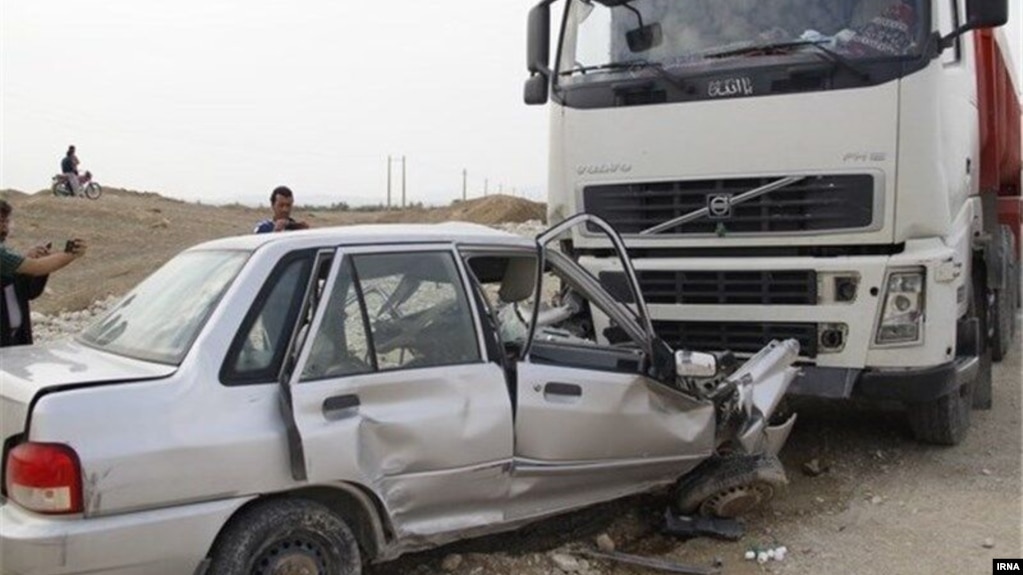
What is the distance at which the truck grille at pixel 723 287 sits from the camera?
19.0 feet

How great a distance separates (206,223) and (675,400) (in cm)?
2452

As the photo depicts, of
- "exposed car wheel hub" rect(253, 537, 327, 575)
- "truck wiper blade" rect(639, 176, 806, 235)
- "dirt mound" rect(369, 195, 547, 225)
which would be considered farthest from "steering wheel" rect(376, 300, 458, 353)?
"dirt mound" rect(369, 195, 547, 225)

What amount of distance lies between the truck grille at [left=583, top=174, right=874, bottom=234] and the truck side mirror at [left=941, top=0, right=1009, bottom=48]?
103 cm

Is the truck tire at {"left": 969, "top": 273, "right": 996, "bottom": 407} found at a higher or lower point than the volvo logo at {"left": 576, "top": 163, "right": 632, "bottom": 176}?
lower

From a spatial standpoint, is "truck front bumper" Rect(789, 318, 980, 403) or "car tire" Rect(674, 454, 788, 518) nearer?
"car tire" Rect(674, 454, 788, 518)

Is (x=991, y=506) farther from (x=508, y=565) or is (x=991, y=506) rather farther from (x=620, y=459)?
(x=508, y=565)

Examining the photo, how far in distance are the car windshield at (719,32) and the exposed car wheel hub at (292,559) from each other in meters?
3.88

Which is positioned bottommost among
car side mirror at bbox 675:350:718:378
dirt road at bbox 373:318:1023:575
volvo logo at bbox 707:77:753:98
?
dirt road at bbox 373:318:1023:575

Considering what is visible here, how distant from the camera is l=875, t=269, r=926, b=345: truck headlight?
5562mm

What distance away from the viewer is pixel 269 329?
3637 mm

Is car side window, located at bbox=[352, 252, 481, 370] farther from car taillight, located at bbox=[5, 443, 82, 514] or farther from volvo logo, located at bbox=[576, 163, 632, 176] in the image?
volvo logo, located at bbox=[576, 163, 632, 176]

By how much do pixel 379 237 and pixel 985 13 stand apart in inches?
147

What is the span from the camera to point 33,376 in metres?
3.44

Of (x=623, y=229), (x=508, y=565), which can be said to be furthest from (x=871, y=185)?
(x=508, y=565)
